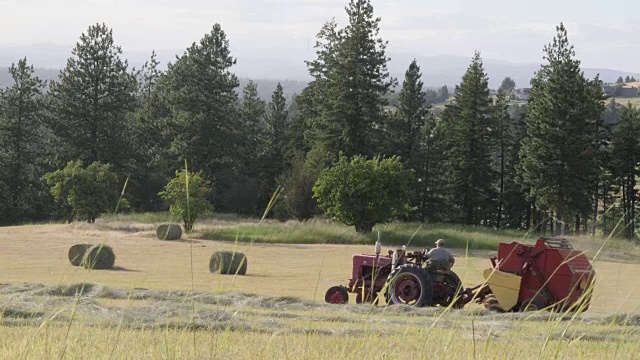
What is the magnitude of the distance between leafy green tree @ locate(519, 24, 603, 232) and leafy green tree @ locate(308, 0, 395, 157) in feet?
38.4

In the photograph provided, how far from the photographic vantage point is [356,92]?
59.2 metres

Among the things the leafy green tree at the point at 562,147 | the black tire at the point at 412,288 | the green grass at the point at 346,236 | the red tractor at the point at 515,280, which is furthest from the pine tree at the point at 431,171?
the black tire at the point at 412,288

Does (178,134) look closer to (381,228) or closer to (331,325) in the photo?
(381,228)

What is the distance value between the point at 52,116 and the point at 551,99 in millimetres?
38052

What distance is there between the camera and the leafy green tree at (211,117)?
61844 millimetres

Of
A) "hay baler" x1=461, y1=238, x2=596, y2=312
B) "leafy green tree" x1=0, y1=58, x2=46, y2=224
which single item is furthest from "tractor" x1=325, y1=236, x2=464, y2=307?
"leafy green tree" x1=0, y1=58, x2=46, y2=224

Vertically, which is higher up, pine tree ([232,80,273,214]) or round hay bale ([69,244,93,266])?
pine tree ([232,80,273,214])

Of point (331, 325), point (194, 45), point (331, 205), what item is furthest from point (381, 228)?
point (331, 325)

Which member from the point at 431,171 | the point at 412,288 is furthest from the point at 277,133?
the point at 412,288

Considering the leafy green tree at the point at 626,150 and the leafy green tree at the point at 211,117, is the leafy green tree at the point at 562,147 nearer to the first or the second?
the leafy green tree at the point at 626,150

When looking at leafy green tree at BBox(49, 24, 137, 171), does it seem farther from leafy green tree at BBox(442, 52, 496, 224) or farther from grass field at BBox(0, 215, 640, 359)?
leafy green tree at BBox(442, 52, 496, 224)

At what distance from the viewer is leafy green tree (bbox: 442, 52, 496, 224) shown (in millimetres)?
61312

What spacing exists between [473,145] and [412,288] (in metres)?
48.2

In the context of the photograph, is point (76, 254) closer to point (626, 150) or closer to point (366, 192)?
point (366, 192)
